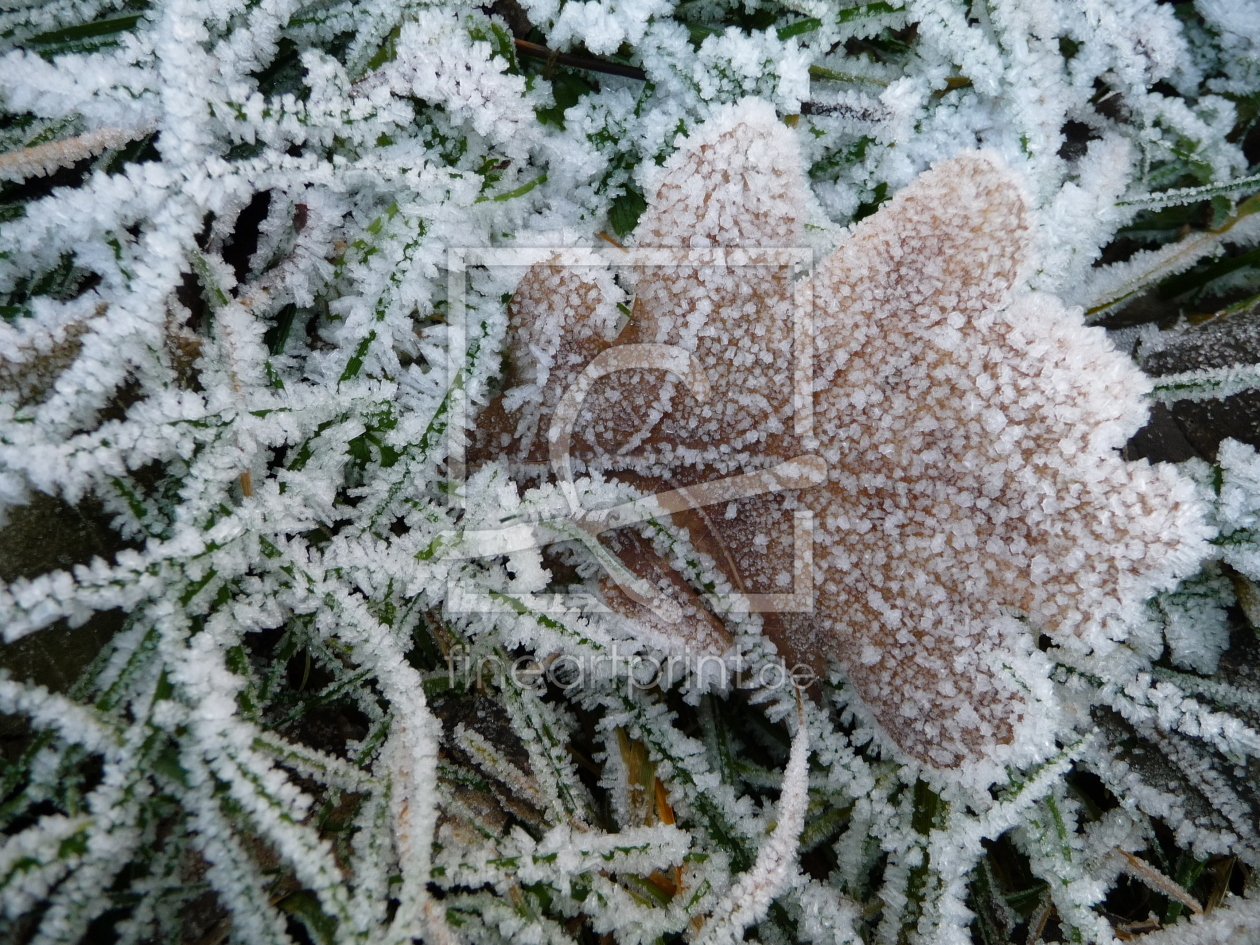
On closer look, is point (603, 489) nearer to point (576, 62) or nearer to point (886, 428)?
point (886, 428)

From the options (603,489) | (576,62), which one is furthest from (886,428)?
(576,62)

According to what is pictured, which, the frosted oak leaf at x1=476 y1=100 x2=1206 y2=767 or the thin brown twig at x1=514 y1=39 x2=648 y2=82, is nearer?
the frosted oak leaf at x1=476 y1=100 x2=1206 y2=767

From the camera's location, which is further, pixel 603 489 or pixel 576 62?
pixel 576 62

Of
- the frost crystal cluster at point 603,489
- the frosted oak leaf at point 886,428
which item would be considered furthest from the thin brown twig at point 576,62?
→ the frosted oak leaf at point 886,428

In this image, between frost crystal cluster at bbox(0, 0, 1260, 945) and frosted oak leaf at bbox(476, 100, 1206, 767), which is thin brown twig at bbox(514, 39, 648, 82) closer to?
frost crystal cluster at bbox(0, 0, 1260, 945)

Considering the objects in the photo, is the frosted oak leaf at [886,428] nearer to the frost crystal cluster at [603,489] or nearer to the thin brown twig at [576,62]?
the frost crystal cluster at [603,489]

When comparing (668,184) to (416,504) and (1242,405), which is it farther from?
(1242,405)

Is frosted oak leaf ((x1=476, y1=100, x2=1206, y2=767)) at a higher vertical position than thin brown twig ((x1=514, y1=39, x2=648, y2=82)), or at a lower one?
lower

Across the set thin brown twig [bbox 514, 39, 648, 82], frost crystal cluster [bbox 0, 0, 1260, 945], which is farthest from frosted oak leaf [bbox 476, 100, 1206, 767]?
thin brown twig [bbox 514, 39, 648, 82]
